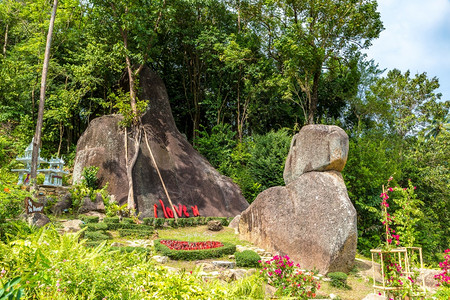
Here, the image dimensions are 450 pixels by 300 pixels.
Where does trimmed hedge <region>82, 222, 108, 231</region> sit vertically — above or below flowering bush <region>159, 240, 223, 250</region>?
above

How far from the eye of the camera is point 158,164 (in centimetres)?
1501

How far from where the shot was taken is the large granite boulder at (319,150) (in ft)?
30.2

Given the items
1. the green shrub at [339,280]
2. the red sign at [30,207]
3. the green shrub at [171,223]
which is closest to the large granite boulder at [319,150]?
the green shrub at [339,280]

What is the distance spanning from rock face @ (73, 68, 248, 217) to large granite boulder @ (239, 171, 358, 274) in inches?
213

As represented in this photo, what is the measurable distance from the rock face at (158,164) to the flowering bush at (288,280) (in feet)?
26.4

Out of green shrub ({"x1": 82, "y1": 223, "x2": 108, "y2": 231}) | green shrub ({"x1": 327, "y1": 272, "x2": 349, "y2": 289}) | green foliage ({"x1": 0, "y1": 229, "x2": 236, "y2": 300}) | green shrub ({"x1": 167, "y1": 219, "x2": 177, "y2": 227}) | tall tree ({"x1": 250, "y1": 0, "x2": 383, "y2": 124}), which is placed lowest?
green shrub ({"x1": 327, "y1": 272, "x2": 349, "y2": 289})

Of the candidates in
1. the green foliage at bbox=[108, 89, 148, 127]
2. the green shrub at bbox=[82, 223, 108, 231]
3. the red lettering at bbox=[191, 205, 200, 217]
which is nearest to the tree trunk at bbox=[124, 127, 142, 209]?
the green foliage at bbox=[108, 89, 148, 127]

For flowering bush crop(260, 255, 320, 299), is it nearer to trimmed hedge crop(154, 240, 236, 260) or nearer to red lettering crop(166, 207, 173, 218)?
trimmed hedge crop(154, 240, 236, 260)

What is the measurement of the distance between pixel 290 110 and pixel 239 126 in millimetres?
3515

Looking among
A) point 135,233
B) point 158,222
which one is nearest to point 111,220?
point 135,233

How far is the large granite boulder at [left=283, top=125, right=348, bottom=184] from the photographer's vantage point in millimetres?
9203

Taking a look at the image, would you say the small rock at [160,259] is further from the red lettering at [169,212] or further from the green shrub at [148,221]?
the red lettering at [169,212]

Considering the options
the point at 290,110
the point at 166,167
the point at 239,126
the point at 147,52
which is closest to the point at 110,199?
the point at 166,167

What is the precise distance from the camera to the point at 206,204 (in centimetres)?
1523
